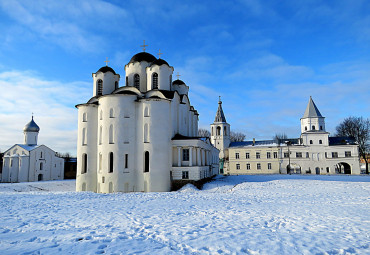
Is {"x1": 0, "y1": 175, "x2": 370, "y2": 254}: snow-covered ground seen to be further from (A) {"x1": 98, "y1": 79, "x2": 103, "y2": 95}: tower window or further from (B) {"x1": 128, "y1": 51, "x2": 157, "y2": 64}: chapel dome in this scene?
(B) {"x1": 128, "y1": 51, "x2": 157, "y2": 64}: chapel dome

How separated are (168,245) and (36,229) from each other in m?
4.46

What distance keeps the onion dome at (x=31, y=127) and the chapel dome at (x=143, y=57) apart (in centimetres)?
2864

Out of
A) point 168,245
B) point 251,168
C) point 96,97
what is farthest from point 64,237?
point 251,168

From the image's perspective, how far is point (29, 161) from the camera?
4203cm

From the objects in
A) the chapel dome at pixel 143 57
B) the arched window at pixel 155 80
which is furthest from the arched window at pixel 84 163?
the chapel dome at pixel 143 57

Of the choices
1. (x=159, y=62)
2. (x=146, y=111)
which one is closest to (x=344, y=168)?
(x=159, y=62)

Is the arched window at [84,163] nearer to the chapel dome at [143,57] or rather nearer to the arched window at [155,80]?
the arched window at [155,80]

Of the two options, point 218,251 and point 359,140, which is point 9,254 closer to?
point 218,251

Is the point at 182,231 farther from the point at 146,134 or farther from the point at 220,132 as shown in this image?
the point at 220,132

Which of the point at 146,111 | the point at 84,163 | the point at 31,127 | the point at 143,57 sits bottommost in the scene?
the point at 84,163

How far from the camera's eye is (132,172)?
73.3 ft

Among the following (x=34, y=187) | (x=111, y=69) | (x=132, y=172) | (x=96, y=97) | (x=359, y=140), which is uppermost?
(x=111, y=69)

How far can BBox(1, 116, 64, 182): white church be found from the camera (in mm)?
41812

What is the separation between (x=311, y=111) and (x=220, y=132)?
18.3 metres
